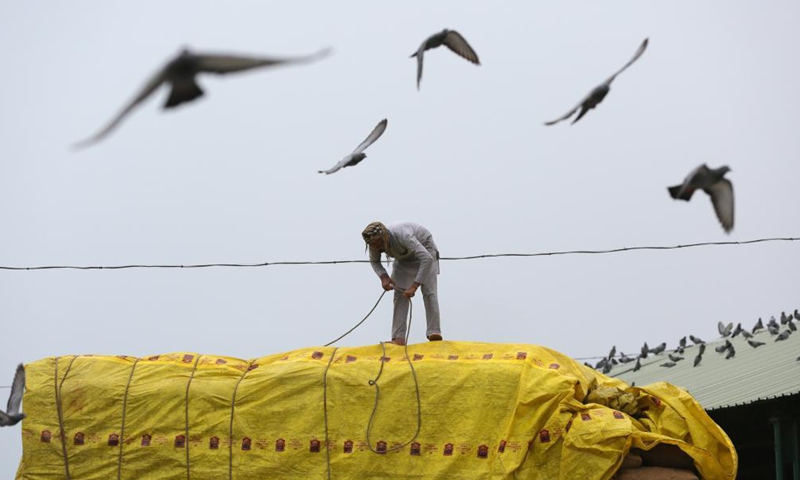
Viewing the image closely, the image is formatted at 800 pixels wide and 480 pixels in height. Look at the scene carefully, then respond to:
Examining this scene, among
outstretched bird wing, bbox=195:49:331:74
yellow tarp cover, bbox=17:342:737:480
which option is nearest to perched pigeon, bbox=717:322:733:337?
yellow tarp cover, bbox=17:342:737:480

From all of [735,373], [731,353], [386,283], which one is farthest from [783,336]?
[386,283]

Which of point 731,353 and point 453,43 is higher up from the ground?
point 453,43

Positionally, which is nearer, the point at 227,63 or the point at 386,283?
the point at 227,63

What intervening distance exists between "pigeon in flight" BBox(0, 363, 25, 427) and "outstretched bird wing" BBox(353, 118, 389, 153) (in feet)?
12.9

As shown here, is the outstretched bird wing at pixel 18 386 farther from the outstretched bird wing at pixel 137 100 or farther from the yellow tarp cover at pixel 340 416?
the outstretched bird wing at pixel 137 100

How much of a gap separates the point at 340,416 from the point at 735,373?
710cm

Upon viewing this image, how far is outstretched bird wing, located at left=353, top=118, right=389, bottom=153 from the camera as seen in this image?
1148 cm

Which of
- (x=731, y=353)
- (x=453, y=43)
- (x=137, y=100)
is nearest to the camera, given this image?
(x=137, y=100)

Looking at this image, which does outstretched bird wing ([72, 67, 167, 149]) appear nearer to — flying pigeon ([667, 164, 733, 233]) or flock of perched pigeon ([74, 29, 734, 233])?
flock of perched pigeon ([74, 29, 734, 233])

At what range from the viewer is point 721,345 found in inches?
775

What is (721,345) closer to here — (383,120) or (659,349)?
(659,349)

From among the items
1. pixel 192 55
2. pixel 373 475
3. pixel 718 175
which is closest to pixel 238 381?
pixel 373 475

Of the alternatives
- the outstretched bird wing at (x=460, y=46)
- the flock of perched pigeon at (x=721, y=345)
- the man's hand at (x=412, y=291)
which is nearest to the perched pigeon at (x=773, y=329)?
the flock of perched pigeon at (x=721, y=345)

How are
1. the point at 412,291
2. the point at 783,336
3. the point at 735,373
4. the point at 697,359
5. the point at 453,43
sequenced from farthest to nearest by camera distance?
the point at 697,359 → the point at 783,336 → the point at 735,373 → the point at 412,291 → the point at 453,43
